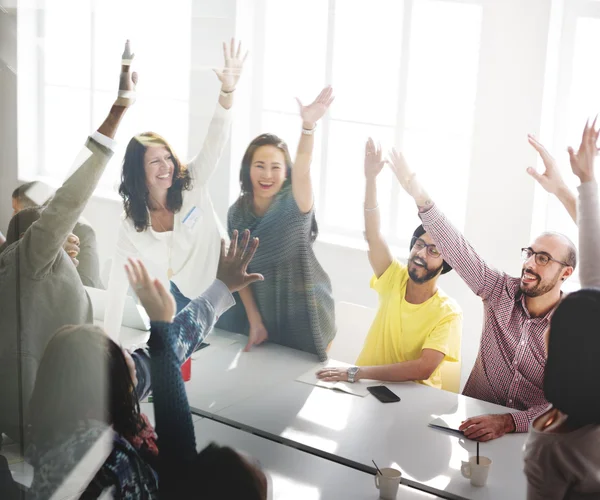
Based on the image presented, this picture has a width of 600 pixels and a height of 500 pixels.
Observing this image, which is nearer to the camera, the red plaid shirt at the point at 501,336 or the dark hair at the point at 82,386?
the red plaid shirt at the point at 501,336

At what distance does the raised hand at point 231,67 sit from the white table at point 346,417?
30.8 inches

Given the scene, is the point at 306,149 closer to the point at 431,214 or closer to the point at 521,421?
the point at 431,214

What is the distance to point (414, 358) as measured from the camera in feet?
6.89

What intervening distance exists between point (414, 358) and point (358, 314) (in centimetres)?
20

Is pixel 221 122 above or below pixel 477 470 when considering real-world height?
above

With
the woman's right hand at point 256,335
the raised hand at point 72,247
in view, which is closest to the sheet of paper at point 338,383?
the woman's right hand at point 256,335

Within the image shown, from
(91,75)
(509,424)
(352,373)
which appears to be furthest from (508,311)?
(91,75)

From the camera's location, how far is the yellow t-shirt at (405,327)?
6.68 ft

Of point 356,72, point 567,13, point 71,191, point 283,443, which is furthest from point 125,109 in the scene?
point 567,13

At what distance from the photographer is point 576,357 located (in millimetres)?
1804

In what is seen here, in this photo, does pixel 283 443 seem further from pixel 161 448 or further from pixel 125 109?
pixel 125 109

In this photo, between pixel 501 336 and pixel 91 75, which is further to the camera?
pixel 91 75

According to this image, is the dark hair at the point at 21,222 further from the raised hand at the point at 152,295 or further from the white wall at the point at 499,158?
the white wall at the point at 499,158

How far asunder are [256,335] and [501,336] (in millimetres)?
776
